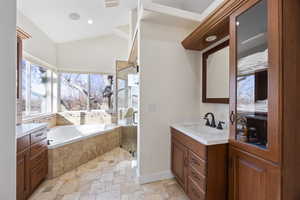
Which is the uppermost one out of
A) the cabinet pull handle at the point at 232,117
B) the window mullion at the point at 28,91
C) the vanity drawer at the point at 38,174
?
the window mullion at the point at 28,91

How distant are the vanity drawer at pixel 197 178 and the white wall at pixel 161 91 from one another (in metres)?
0.65

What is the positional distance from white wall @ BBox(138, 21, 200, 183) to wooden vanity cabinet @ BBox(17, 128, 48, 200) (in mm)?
1389

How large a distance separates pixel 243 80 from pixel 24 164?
256 centimetres

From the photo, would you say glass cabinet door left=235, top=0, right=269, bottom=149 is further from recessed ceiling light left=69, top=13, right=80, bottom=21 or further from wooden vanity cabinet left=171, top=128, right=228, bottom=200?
recessed ceiling light left=69, top=13, right=80, bottom=21

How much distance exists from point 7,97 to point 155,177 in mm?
2106

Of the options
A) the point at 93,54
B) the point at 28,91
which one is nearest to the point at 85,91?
the point at 93,54

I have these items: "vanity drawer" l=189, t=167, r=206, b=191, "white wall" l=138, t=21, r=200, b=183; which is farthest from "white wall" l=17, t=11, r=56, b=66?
"vanity drawer" l=189, t=167, r=206, b=191

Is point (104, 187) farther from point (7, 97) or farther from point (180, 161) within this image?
point (7, 97)

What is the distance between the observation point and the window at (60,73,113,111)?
4250 millimetres

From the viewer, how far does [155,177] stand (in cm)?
221

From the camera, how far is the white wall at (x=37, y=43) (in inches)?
109

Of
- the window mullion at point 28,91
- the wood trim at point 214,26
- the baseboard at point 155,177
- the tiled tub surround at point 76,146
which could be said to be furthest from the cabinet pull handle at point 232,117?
the window mullion at point 28,91

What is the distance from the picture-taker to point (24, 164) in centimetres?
164

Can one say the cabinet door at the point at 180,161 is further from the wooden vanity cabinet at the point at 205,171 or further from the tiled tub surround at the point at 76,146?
the tiled tub surround at the point at 76,146
